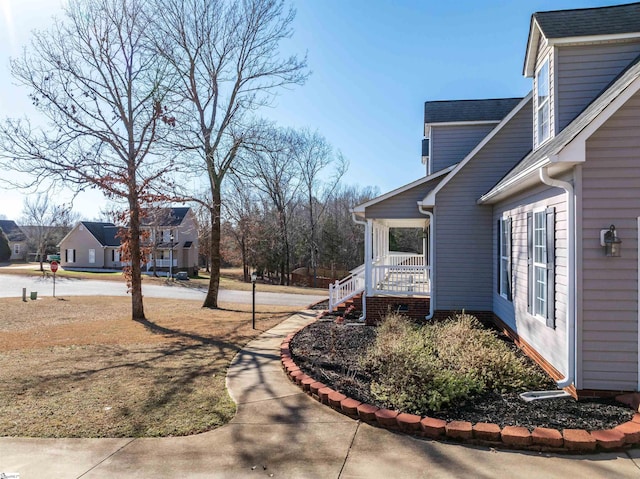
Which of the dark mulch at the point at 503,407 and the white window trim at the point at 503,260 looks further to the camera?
the white window trim at the point at 503,260

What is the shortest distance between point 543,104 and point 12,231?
77.6 meters

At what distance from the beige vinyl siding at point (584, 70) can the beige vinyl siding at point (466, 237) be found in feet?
9.83

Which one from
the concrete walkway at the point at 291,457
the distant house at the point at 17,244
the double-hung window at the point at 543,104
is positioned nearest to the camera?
the concrete walkway at the point at 291,457

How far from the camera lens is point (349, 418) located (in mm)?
4473

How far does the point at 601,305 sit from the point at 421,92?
1585cm

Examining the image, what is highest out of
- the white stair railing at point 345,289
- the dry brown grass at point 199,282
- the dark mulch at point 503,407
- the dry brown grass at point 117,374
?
the white stair railing at point 345,289

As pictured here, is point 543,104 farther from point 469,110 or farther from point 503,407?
point 503,407

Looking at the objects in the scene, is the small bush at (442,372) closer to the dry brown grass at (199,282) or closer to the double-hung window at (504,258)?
the double-hung window at (504,258)

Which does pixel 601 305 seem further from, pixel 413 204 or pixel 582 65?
pixel 413 204

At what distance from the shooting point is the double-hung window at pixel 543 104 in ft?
22.5

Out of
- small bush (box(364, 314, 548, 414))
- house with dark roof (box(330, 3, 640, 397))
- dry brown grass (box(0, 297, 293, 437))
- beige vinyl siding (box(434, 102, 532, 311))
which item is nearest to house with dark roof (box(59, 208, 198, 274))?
dry brown grass (box(0, 297, 293, 437))

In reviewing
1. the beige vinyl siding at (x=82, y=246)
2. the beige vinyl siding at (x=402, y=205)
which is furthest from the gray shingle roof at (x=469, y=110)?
the beige vinyl siding at (x=82, y=246)

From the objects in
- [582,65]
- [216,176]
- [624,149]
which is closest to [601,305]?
[624,149]

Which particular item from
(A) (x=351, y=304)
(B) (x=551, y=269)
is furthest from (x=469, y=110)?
(B) (x=551, y=269)
